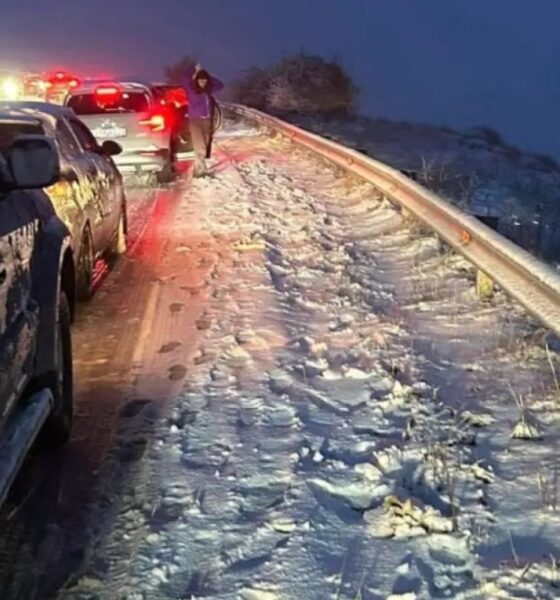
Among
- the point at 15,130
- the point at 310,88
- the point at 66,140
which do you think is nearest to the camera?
the point at 15,130

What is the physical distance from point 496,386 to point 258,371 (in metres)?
1.47

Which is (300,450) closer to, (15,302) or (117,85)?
(15,302)

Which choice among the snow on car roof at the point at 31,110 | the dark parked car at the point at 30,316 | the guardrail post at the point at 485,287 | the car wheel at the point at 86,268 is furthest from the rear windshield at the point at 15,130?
the guardrail post at the point at 485,287

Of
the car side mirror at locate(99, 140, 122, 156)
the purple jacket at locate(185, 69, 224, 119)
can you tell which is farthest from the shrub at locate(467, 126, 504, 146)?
the car side mirror at locate(99, 140, 122, 156)

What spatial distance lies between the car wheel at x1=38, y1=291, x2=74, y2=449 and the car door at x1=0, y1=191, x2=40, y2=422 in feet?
1.24

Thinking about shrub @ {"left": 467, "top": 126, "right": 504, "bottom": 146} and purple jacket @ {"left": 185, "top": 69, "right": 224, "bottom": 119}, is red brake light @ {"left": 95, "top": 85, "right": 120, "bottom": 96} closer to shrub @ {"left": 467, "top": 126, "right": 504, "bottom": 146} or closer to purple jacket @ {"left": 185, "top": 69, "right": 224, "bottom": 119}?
purple jacket @ {"left": 185, "top": 69, "right": 224, "bottom": 119}

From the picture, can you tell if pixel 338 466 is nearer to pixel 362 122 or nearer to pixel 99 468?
pixel 99 468

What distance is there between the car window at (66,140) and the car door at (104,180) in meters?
0.25

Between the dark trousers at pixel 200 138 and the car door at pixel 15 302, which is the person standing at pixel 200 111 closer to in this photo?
the dark trousers at pixel 200 138

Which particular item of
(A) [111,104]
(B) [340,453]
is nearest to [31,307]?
(B) [340,453]

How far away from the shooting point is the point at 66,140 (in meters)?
8.97

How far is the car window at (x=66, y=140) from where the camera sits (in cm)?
873

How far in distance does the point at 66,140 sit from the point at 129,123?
8.83 metres

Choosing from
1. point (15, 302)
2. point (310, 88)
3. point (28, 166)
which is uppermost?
point (28, 166)
